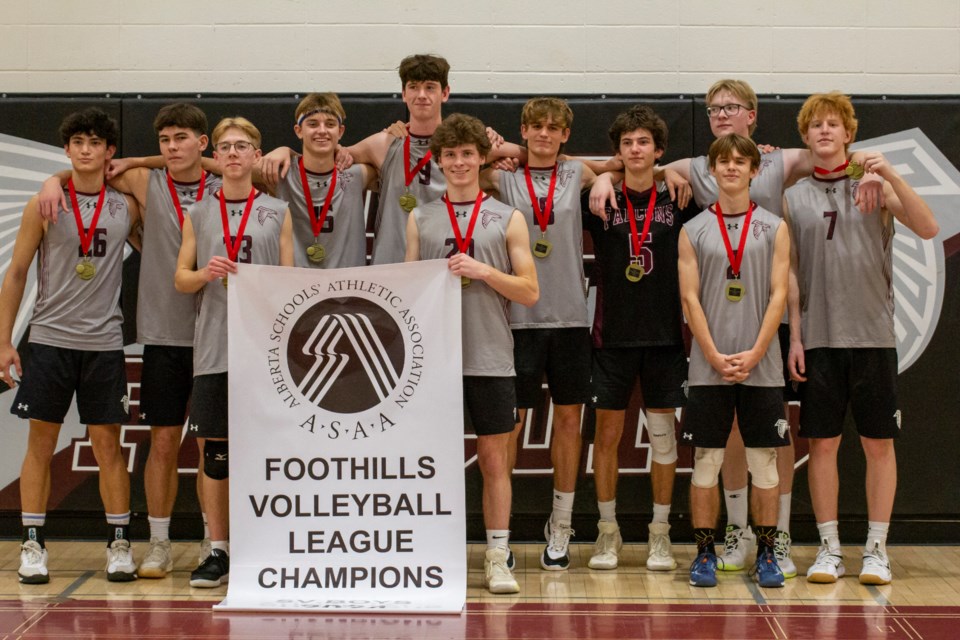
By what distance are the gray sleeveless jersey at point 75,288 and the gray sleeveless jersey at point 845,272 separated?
10.0 ft

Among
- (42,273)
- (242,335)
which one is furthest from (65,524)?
(242,335)

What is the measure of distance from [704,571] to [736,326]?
1058 mm

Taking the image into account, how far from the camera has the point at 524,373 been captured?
504cm

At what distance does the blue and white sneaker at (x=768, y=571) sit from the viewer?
488 centimetres

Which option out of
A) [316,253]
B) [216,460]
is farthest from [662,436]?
[216,460]

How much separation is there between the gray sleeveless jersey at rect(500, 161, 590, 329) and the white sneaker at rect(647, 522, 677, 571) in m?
1.02

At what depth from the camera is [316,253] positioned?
16.6ft

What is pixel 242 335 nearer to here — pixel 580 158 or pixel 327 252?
pixel 327 252

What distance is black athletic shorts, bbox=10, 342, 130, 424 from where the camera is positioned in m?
5.00

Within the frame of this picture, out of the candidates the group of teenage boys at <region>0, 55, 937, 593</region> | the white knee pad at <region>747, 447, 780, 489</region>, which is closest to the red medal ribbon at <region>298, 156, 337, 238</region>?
the group of teenage boys at <region>0, 55, 937, 593</region>

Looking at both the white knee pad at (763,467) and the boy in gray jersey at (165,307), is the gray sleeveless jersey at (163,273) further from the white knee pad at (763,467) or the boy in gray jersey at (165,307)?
the white knee pad at (763,467)

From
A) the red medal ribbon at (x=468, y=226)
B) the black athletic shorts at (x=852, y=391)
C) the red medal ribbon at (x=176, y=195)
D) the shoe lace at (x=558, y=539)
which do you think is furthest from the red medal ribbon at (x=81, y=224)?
the black athletic shorts at (x=852, y=391)

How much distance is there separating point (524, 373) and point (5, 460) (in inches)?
108

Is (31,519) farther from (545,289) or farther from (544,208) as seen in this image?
(544,208)
